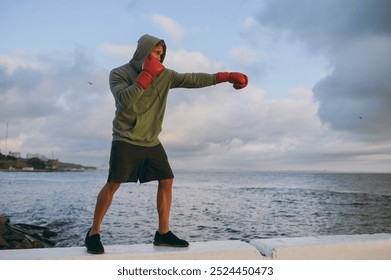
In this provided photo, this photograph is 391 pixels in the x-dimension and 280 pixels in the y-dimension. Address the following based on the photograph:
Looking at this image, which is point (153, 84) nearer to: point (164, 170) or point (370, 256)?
point (164, 170)

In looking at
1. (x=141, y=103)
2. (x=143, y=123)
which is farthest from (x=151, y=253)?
(x=141, y=103)

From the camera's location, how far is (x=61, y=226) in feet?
Answer: 53.0

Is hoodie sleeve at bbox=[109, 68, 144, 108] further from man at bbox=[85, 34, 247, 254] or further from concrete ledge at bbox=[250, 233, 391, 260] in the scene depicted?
concrete ledge at bbox=[250, 233, 391, 260]

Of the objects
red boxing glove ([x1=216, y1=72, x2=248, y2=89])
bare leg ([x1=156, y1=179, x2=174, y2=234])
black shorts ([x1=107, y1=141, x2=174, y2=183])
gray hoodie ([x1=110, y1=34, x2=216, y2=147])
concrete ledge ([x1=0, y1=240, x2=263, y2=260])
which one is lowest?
concrete ledge ([x1=0, y1=240, x2=263, y2=260])

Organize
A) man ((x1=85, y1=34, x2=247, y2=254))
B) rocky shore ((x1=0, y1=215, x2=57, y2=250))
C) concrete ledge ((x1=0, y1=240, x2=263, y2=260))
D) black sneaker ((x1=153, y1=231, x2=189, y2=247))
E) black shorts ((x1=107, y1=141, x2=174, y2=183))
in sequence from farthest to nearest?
rocky shore ((x1=0, y1=215, x2=57, y2=250))
black sneaker ((x1=153, y1=231, x2=189, y2=247))
black shorts ((x1=107, y1=141, x2=174, y2=183))
man ((x1=85, y1=34, x2=247, y2=254))
concrete ledge ((x1=0, y1=240, x2=263, y2=260))

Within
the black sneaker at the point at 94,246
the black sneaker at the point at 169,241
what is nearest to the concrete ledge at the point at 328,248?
the black sneaker at the point at 169,241

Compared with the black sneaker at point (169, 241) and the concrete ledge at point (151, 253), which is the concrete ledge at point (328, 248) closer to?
the concrete ledge at point (151, 253)

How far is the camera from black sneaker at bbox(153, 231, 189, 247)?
320 centimetres

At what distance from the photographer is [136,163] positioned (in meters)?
3.21

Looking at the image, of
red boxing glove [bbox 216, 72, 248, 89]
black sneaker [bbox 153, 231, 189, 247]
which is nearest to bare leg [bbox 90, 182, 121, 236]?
black sneaker [bbox 153, 231, 189, 247]

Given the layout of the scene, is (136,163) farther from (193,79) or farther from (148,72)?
(193,79)

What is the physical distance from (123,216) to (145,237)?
6.01 metres
